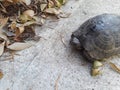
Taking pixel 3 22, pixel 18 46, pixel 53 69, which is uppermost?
pixel 3 22

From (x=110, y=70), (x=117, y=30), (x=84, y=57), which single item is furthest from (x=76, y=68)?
(x=117, y=30)

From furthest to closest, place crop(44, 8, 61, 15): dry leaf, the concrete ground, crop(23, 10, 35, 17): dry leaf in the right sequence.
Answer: crop(44, 8, 61, 15): dry leaf, crop(23, 10, 35, 17): dry leaf, the concrete ground

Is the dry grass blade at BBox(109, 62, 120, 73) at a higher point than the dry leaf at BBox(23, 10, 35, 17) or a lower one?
lower

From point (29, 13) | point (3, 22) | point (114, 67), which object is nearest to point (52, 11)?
point (29, 13)

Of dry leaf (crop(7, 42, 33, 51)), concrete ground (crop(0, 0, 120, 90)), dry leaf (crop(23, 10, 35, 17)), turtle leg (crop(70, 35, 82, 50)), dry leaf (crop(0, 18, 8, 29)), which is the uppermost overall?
dry leaf (crop(23, 10, 35, 17))

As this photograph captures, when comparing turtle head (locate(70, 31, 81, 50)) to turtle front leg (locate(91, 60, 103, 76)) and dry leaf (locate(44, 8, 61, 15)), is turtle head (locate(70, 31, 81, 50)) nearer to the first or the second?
turtle front leg (locate(91, 60, 103, 76))

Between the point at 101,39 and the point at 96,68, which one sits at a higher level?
the point at 101,39

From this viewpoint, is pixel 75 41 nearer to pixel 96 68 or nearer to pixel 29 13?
pixel 96 68

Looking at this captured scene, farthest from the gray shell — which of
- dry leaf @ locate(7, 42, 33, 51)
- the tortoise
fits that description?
dry leaf @ locate(7, 42, 33, 51)
